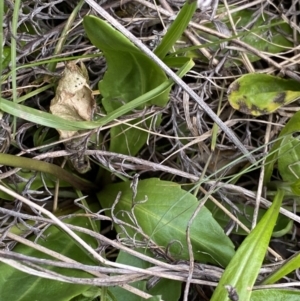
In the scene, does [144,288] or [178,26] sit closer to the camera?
[178,26]

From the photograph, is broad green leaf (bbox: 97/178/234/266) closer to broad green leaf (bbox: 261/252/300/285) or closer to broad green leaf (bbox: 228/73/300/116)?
broad green leaf (bbox: 261/252/300/285)

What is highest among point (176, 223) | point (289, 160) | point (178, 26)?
point (178, 26)

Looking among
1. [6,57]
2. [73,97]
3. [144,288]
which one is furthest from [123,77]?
[144,288]

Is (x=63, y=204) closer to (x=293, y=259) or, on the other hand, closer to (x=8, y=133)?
(x=8, y=133)

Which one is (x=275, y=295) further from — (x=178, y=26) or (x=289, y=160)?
(x=178, y=26)

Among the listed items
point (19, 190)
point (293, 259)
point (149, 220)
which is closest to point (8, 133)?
point (19, 190)

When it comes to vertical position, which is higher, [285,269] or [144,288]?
[285,269]
